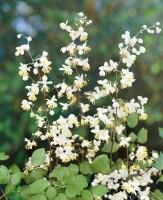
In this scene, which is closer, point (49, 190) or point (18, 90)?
point (49, 190)

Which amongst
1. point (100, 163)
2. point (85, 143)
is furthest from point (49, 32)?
point (100, 163)

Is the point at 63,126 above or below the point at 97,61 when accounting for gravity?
below

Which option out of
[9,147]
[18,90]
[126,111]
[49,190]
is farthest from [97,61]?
[49,190]

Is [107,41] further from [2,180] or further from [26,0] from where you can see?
[2,180]

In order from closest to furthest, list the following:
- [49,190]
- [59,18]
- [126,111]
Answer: [49,190]
[126,111]
[59,18]

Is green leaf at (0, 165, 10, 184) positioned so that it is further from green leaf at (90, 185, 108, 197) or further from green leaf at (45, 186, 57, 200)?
green leaf at (90, 185, 108, 197)

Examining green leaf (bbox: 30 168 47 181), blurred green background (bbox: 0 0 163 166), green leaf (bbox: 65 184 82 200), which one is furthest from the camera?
blurred green background (bbox: 0 0 163 166)

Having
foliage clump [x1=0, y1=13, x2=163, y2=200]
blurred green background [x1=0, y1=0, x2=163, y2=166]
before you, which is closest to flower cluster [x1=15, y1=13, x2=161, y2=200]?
foliage clump [x1=0, y1=13, x2=163, y2=200]
